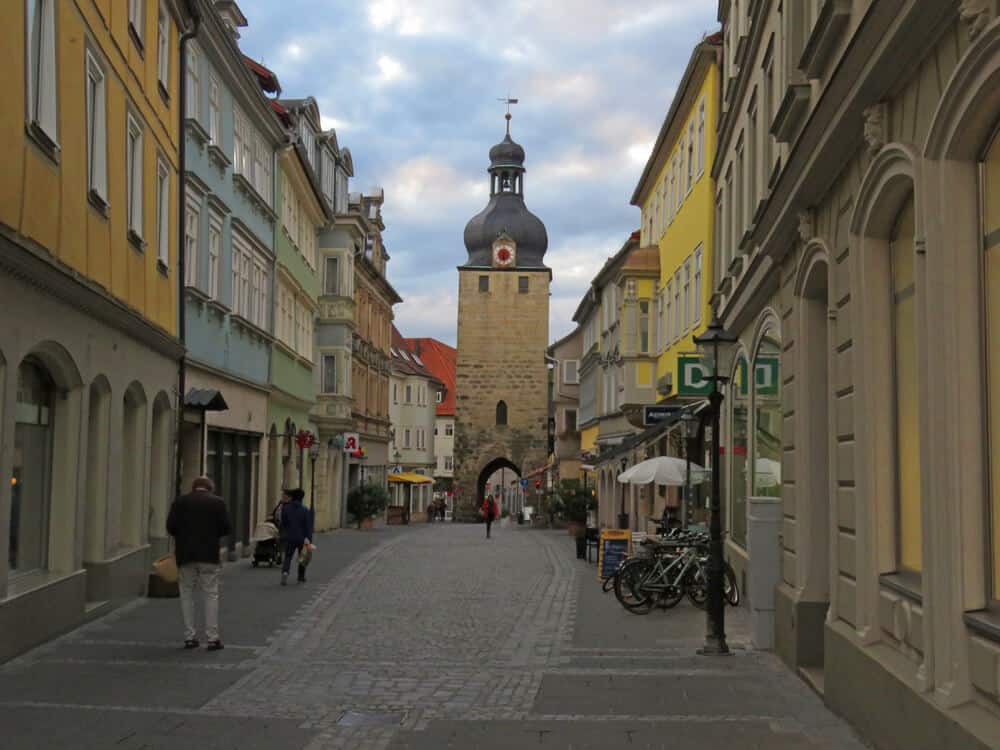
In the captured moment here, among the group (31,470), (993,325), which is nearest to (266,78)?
(31,470)

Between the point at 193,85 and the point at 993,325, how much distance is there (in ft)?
60.2

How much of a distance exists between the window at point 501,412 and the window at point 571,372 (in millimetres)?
10421

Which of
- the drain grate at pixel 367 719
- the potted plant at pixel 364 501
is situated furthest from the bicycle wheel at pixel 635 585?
the potted plant at pixel 364 501

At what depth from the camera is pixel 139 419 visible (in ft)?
59.2

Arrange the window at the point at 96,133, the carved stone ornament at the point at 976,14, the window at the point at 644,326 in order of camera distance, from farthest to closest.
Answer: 1. the window at the point at 644,326
2. the window at the point at 96,133
3. the carved stone ornament at the point at 976,14

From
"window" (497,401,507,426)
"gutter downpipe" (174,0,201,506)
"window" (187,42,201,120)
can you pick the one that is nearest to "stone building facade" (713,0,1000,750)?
"gutter downpipe" (174,0,201,506)

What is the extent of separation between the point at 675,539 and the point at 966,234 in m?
12.6

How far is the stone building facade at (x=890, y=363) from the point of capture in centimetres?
664

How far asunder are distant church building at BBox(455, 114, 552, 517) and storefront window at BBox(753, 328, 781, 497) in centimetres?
6207

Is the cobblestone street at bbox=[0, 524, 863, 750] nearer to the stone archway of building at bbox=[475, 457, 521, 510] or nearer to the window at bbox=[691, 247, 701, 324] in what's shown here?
the window at bbox=[691, 247, 701, 324]

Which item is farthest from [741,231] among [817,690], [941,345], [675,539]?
[941,345]

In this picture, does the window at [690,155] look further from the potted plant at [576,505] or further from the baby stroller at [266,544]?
the potted plant at [576,505]

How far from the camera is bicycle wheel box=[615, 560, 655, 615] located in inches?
672

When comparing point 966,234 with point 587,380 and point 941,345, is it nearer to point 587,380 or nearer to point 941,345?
point 941,345
